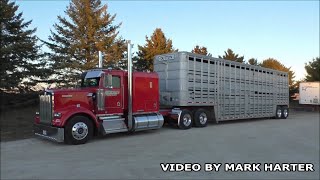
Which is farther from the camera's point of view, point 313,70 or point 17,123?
point 313,70

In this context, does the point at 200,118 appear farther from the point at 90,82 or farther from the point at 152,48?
the point at 152,48

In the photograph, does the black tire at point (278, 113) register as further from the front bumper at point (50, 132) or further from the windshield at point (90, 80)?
the front bumper at point (50, 132)

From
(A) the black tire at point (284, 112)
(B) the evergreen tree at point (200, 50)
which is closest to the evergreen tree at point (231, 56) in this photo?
(B) the evergreen tree at point (200, 50)

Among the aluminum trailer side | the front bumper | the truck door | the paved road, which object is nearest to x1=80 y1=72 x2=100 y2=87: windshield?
the truck door

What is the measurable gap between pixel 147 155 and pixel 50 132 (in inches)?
171

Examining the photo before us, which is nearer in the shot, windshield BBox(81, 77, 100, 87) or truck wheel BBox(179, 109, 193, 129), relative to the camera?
windshield BBox(81, 77, 100, 87)

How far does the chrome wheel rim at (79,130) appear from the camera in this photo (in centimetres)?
1318

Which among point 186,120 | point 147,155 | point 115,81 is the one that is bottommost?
point 147,155

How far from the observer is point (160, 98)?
61.9 ft

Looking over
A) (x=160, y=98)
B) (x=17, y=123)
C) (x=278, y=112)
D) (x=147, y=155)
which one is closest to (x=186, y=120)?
(x=160, y=98)

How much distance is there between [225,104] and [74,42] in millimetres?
16381

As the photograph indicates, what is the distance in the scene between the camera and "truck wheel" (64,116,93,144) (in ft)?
42.9

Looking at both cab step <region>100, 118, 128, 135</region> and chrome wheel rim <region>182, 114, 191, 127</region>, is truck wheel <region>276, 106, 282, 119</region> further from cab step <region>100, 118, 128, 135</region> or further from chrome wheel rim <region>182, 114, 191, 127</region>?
cab step <region>100, 118, 128, 135</region>

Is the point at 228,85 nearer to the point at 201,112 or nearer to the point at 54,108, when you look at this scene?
the point at 201,112
